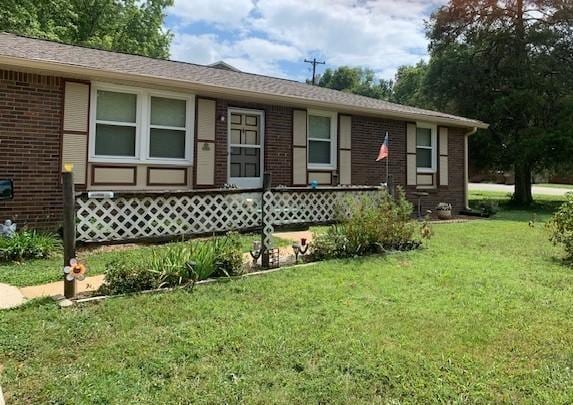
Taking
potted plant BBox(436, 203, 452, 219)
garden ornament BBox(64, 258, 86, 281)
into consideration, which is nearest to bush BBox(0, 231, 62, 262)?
garden ornament BBox(64, 258, 86, 281)

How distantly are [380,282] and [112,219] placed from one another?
4166 mm

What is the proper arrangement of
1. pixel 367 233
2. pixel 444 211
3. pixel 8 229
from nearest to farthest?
pixel 8 229 → pixel 367 233 → pixel 444 211

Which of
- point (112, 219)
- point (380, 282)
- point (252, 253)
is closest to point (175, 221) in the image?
point (112, 219)

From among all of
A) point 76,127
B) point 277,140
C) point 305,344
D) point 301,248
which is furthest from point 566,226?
point 76,127

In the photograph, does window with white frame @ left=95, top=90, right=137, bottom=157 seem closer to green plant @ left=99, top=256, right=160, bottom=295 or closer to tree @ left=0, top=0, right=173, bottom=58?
green plant @ left=99, top=256, right=160, bottom=295

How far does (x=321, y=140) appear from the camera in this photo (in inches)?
464

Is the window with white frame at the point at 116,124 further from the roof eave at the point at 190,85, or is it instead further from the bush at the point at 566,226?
the bush at the point at 566,226

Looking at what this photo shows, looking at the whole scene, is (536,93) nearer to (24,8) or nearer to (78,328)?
(78,328)

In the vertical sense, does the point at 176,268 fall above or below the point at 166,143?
below

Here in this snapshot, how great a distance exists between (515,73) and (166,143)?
1670 centimetres

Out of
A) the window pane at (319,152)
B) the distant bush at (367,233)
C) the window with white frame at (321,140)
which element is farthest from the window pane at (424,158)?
the distant bush at (367,233)

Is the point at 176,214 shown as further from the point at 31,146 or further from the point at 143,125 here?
the point at 31,146

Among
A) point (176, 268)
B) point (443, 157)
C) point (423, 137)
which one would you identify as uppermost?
point (423, 137)

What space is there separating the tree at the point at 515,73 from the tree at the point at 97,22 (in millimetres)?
16858
